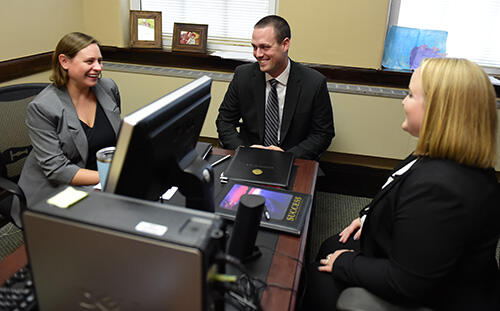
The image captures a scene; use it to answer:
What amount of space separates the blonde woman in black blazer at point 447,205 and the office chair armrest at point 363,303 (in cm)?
6

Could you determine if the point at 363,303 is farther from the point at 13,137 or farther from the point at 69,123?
the point at 13,137

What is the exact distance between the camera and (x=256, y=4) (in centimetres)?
299

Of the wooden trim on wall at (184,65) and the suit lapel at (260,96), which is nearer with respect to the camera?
the suit lapel at (260,96)

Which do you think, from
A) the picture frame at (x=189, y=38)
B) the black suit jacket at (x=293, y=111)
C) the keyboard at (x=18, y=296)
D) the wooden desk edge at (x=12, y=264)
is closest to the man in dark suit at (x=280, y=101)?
the black suit jacket at (x=293, y=111)

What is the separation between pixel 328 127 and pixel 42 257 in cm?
178

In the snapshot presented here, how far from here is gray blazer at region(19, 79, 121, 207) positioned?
159 cm

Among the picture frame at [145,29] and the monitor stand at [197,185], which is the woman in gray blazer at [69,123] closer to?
the monitor stand at [197,185]

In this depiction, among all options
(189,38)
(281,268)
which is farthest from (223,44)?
(281,268)

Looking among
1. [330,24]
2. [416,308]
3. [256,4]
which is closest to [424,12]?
[330,24]

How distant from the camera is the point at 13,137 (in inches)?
67.0

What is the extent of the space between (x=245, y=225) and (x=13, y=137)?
4.19 ft

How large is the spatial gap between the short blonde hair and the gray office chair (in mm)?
1529

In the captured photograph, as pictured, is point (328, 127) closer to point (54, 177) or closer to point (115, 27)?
point (54, 177)

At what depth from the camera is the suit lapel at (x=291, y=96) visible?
2197mm
